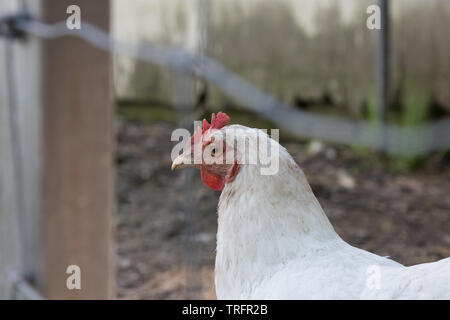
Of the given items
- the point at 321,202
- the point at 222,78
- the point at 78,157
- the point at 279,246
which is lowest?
the point at 321,202

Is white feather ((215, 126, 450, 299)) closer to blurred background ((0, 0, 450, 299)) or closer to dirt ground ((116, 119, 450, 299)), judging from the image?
blurred background ((0, 0, 450, 299))

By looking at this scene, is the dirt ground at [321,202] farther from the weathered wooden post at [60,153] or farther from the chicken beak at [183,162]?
the chicken beak at [183,162]

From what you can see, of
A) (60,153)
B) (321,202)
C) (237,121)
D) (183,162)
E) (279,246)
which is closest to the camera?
(279,246)

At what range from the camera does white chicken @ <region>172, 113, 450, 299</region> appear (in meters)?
1.13

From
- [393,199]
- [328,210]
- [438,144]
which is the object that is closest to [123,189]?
[328,210]

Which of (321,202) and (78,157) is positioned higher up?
(78,157)

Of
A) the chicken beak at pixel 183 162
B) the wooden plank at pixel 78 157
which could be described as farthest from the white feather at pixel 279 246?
the wooden plank at pixel 78 157

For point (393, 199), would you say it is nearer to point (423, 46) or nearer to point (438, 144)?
point (438, 144)

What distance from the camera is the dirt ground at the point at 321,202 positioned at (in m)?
2.79

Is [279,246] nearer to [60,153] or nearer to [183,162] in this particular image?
[183,162]

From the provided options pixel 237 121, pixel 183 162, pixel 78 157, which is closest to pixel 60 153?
pixel 78 157

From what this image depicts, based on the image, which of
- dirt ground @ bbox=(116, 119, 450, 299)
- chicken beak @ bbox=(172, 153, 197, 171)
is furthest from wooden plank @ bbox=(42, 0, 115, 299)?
chicken beak @ bbox=(172, 153, 197, 171)

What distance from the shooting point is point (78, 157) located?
2260 millimetres

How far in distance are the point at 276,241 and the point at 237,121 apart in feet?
11.3
